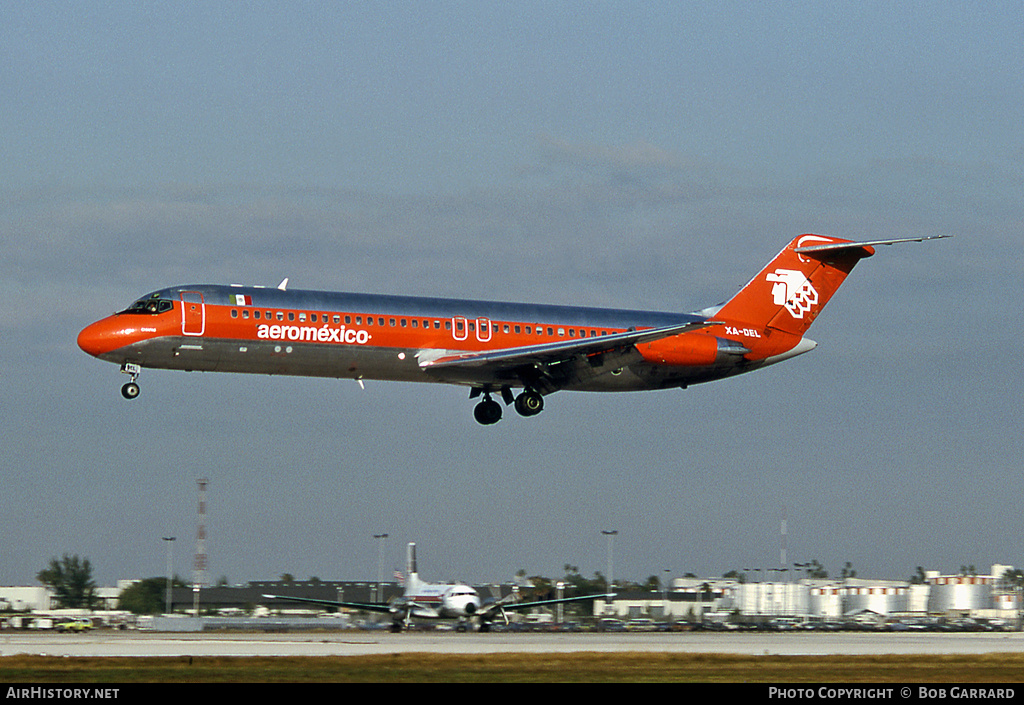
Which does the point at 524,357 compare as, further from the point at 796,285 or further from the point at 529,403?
the point at 796,285

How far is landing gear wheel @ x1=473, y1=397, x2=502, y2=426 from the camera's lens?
51.5 m

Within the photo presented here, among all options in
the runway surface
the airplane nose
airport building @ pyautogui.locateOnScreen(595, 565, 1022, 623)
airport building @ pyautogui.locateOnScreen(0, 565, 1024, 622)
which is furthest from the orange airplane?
airport building @ pyautogui.locateOnScreen(595, 565, 1022, 623)

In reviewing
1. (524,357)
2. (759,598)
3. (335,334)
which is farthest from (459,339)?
(759,598)

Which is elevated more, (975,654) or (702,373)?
(702,373)

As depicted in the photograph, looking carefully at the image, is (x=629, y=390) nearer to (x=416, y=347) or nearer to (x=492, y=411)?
(x=492, y=411)

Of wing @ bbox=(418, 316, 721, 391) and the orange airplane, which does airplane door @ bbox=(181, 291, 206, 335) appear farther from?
wing @ bbox=(418, 316, 721, 391)

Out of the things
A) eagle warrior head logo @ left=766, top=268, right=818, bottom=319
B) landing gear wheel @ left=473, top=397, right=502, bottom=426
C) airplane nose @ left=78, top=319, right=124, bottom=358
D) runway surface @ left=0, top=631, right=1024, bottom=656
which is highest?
eagle warrior head logo @ left=766, top=268, right=818, bottom=319

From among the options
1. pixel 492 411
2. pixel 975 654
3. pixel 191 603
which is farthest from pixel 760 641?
pixel 191 603

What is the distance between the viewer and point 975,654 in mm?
40406

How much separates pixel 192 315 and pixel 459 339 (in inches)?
368

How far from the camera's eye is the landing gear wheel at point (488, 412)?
51500 mm

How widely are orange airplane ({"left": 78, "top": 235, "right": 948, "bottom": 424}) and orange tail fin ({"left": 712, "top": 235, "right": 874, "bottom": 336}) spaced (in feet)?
0.21

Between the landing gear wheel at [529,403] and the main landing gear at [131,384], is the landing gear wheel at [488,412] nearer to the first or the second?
the landing gear wheel at [529,403]
